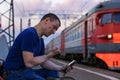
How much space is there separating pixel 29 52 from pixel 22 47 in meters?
0.11

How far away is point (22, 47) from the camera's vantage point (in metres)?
5.67

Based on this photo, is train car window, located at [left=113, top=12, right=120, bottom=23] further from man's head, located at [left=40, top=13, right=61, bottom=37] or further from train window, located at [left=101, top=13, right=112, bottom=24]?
man's head, located at [left=40, top=13, right=61, bottom=37]

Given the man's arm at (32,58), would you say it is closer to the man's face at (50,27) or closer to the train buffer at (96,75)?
the man's face at (50,27)

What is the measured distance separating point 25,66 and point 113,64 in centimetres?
1628

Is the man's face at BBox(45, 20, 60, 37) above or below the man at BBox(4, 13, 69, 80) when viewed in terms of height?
above

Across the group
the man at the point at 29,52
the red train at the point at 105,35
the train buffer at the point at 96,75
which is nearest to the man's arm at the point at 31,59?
the man at the point at 29,52

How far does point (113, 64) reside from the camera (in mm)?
21734

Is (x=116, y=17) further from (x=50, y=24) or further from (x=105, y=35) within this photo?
(x=50, y=24)

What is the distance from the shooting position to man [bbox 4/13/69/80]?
5637mm

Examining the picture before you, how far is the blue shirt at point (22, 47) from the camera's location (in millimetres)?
5633

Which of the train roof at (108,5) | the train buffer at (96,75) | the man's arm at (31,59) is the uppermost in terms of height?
the train roof at (108,5)

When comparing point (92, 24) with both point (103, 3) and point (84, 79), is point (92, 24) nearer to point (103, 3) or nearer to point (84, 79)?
point (103, 3)

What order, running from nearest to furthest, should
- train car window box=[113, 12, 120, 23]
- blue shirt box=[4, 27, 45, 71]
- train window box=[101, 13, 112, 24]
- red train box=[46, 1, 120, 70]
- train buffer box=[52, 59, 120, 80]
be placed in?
blue shirt box=[4, 27, 45, 71] < train buffer box=[52, 59, 120, 80] < red train box=[46, 1, 120, 70] < train car window box=[113, 12, 120, 23] < train window box=[101, 13, 112, 24]

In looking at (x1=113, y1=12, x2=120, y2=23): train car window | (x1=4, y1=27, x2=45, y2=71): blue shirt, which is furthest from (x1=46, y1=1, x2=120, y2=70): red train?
(x1=4, y1=27, x2=45, y2=71): blue shirt
